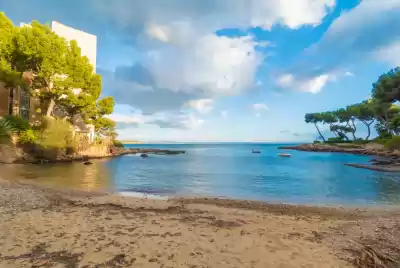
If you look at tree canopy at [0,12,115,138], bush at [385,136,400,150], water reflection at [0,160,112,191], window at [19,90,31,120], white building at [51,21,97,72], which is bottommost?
water reflection at [0,160,112,191]

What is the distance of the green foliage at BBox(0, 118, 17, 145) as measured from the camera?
72.6 ft

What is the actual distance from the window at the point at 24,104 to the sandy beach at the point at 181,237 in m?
26.8

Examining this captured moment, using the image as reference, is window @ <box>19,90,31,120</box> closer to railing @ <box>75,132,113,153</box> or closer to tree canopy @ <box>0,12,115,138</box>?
tree canopy @ <box>0,12,115,138</box>

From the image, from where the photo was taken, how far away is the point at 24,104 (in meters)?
29.6

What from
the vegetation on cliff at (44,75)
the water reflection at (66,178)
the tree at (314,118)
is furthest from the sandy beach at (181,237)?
the tree at (314,118)

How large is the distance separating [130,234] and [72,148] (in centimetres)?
2706

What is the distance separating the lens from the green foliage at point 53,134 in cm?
2481

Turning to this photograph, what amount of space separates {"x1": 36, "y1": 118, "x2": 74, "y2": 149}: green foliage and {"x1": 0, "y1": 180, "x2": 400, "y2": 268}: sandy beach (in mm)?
19602

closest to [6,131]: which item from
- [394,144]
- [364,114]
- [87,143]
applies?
[87,143]

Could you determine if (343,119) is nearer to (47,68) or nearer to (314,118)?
(314,118)

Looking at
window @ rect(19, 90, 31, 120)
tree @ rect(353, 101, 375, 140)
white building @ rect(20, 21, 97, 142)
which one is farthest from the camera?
tree @ rect(353, 101, 375, 140)

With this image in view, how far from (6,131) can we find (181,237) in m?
24.7

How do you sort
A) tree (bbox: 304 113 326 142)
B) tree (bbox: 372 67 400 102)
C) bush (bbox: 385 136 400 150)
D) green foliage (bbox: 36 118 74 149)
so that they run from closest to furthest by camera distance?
green foliage (bbox: 36 118 74 149), tree (bbox: 372 67 400 102), bush (bbox: 385 136 400 150), tree (bbox: 304 113 326 142)

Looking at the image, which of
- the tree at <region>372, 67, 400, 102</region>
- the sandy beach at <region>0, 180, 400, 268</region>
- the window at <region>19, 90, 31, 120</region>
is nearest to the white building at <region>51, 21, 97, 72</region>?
the window at <region>19, 90, 31, 120</region>
